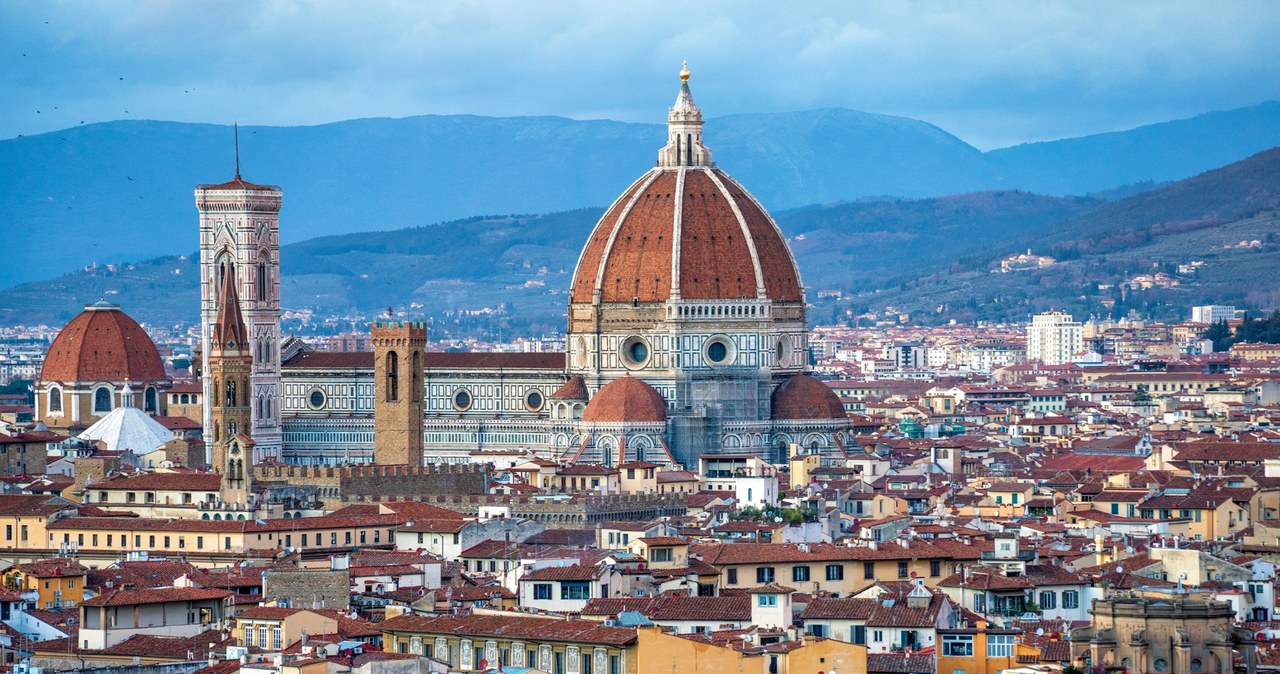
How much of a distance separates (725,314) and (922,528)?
1934 inches

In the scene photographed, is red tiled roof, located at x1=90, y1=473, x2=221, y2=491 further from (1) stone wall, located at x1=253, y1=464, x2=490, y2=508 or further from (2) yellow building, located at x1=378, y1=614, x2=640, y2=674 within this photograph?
(2) yellow building, located at x1=378, y1=614, x2=640, y2=674

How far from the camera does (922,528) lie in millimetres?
67000

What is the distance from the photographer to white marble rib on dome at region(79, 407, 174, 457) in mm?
110562

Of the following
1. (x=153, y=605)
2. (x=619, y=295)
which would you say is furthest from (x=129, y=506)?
(x=619, y=295)

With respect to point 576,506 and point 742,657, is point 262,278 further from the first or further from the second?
point 742,657

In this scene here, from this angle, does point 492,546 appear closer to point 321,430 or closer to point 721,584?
point 721,584

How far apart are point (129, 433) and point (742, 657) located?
232 ft

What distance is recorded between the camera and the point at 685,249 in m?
115

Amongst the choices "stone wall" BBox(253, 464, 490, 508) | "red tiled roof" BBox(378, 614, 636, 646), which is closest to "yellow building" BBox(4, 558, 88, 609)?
"red tiled roof" BBox(378, 614, 636, 646)

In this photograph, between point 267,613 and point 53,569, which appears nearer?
point 267,613

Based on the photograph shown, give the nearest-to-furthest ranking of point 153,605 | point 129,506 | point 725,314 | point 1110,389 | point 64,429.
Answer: point 153,605, point 129,506, point 725,314, point 64,429, point 1110,389

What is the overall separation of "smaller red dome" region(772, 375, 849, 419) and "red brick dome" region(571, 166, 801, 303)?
3.39 metres

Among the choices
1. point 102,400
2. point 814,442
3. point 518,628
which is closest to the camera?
point 518,628

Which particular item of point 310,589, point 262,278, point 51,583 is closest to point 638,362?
point 262,278
